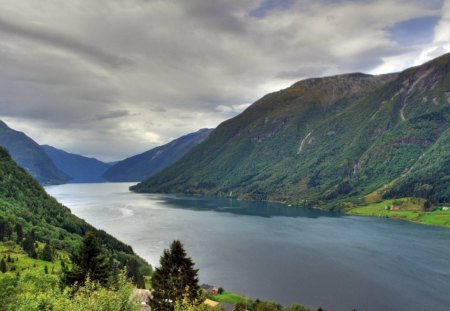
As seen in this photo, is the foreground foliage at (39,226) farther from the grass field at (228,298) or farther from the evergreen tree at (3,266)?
the grass field at (228,298)

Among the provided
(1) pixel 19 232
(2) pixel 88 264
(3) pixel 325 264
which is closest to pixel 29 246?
(1) pixel 19 232

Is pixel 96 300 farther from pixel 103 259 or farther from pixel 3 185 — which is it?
pixel 3 185

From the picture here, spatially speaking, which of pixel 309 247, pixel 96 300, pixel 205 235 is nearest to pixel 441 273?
pixel 309 247

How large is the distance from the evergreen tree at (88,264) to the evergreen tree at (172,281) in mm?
7005

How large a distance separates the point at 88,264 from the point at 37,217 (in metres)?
95.5

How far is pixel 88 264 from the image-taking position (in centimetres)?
4978

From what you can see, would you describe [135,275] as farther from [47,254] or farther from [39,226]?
[39,226]

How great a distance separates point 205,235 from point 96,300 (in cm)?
16020

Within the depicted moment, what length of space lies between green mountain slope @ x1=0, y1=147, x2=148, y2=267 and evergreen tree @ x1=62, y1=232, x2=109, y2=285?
5989cm

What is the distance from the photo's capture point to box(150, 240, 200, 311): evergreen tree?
4950 cm

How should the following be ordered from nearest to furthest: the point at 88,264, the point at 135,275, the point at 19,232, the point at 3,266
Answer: the point at 88,264 < the point at 3,266 < the point at 135,275 < the point at 19,232

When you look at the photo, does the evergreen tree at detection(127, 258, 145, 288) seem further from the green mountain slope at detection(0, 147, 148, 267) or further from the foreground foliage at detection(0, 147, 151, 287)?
the green mountain slope at detection(0, 147, 148, 267)

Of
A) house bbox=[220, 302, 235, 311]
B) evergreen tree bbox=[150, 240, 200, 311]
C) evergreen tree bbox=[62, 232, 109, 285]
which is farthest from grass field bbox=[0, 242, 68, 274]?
evergreen tree bbox=[150, 240, 200, 311]

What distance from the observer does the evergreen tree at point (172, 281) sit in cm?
4950
